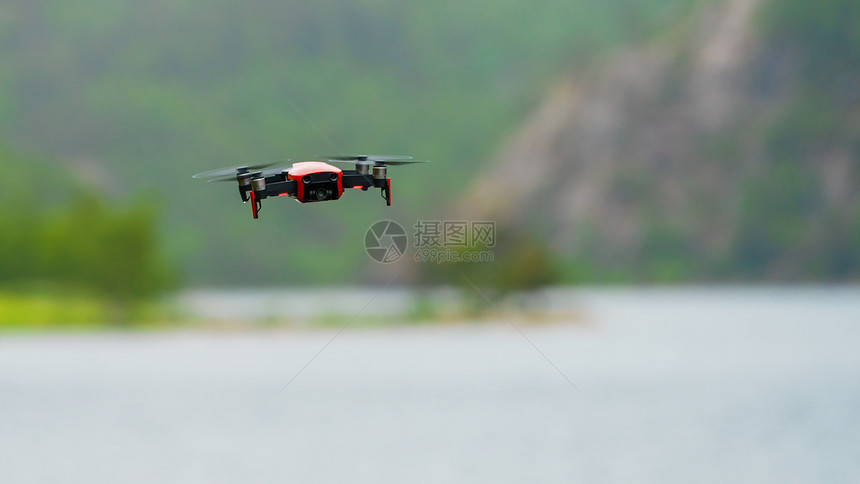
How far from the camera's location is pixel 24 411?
32.7 m

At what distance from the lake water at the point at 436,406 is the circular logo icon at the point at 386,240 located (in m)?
3.74

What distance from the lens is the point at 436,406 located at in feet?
110

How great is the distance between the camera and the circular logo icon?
16.5 ft

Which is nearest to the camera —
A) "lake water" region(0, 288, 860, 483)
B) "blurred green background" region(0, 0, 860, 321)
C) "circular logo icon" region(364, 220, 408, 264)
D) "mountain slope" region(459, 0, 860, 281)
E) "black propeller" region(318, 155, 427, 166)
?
"black propeller" region(318, 155, 427, 166)

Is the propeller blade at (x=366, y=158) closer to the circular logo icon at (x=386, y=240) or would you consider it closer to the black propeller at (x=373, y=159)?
the black propeller at (x=373, y=159)

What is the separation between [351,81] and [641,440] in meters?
74.3

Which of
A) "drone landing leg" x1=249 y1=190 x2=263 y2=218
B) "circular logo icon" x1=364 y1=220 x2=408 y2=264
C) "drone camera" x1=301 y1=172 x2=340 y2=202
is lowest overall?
"circular logo icon" x1=364 y1=220 x2=408 y2=264

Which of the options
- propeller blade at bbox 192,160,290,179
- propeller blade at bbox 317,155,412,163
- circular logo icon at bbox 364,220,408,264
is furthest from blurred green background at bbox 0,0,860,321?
propeller blade at bbox 192,160,290,179

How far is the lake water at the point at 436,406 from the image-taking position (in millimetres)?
23766

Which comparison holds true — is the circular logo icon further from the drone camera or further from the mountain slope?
the mountain slope

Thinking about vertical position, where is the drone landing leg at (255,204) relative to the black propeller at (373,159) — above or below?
below

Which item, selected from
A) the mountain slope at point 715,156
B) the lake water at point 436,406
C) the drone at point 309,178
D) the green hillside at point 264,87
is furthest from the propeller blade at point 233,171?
the mountain slope at point 715,156

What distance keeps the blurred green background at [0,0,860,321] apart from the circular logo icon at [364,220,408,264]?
71389mm

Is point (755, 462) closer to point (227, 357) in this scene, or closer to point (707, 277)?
point (227, 357)
